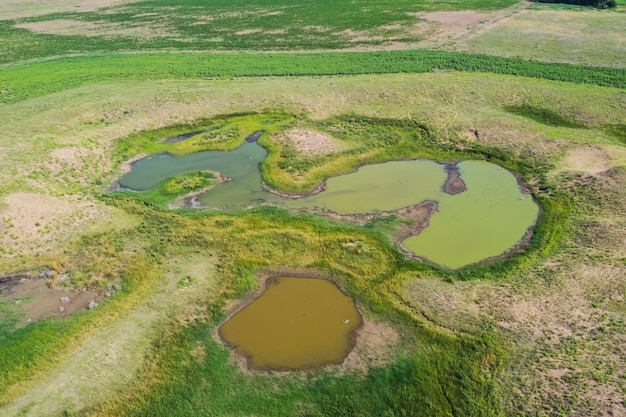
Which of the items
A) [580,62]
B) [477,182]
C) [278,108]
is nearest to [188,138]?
[278,108]

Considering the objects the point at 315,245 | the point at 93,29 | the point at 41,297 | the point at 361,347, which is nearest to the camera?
the point at 361,347

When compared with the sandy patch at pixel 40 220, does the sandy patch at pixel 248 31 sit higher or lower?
higher

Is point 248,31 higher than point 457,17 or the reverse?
higher

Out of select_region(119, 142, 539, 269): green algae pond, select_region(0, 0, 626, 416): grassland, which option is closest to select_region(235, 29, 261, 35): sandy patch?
select_region(0, 0, 626, 416): grassland

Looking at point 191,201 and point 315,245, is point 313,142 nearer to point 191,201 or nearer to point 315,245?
point 191,201

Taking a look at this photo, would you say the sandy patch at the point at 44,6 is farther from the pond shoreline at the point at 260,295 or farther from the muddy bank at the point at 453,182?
the pond shoreline at the point at 260,295

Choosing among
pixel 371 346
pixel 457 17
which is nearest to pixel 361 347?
pixel 371 346

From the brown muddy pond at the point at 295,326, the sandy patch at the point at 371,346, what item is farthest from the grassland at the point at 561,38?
the sandy patch at the point at 371,346
